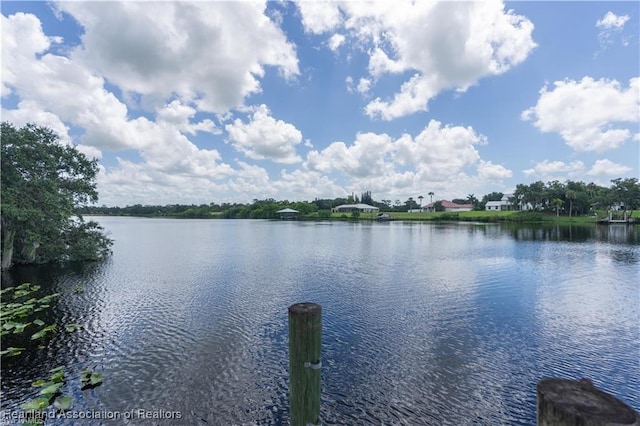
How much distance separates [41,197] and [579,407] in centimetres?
2792

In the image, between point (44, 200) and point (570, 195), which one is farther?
point (570, 195)

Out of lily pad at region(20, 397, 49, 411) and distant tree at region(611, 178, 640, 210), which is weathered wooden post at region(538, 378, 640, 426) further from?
distant tree at region(611, 178, 640, 210)

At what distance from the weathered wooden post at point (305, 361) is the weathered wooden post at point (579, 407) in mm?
2521

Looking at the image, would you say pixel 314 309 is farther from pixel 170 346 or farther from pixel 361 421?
pixel 170 346

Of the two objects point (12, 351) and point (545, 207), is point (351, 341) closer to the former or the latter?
point (12, 351)

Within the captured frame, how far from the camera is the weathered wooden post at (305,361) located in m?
4.04

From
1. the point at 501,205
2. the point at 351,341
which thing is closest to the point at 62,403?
the point at 351,341

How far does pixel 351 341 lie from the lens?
10.9m

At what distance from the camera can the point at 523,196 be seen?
314 ft

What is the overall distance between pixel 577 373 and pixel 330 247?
2869 centimetres

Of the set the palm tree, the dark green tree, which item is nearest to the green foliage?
the dark green tree

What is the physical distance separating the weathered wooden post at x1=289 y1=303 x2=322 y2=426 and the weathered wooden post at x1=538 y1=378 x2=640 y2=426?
2.52m

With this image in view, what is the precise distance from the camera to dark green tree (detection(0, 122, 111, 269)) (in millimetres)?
20062

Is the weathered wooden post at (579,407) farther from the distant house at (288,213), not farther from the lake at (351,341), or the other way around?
the distant house at (288,213)
